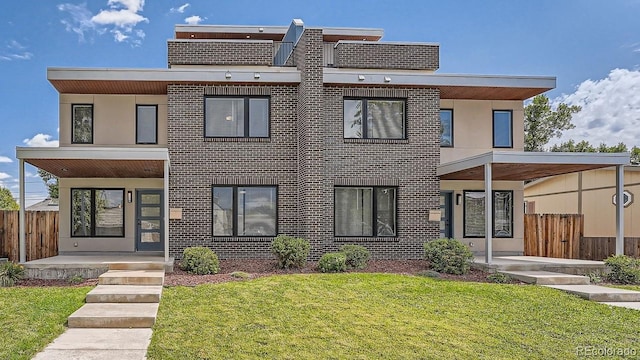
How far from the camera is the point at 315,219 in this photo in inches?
498

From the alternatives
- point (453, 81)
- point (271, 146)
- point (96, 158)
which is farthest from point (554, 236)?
point (96, 158)

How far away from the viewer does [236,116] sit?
43.9ft

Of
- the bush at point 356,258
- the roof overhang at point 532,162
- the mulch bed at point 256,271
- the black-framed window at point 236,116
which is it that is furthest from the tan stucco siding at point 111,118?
the roof overhang at point 532,162

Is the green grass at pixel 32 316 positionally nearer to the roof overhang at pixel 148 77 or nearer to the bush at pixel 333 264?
the bush at pixel 333 264

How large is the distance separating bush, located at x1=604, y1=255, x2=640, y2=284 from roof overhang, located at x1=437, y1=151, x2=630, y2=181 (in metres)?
2.45

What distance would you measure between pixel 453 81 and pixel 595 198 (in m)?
8.52

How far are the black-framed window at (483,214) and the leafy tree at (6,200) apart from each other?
35087 mm

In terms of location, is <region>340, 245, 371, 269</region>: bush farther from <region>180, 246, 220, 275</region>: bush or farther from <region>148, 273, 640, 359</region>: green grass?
<region>180, 246, 220, 275</region>: bush

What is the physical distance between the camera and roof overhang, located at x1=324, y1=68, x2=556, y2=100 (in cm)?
1312

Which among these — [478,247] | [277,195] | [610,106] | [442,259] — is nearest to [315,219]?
[277,195]

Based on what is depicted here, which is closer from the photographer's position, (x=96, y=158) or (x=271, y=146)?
(x=96, y=158)

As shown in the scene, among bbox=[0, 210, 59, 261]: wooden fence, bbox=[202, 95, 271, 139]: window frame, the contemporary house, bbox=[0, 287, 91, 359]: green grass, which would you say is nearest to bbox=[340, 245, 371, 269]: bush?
the contemporary house

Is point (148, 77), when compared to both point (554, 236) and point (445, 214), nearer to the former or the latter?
point (445, 214)

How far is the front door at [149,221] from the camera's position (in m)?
14.2
